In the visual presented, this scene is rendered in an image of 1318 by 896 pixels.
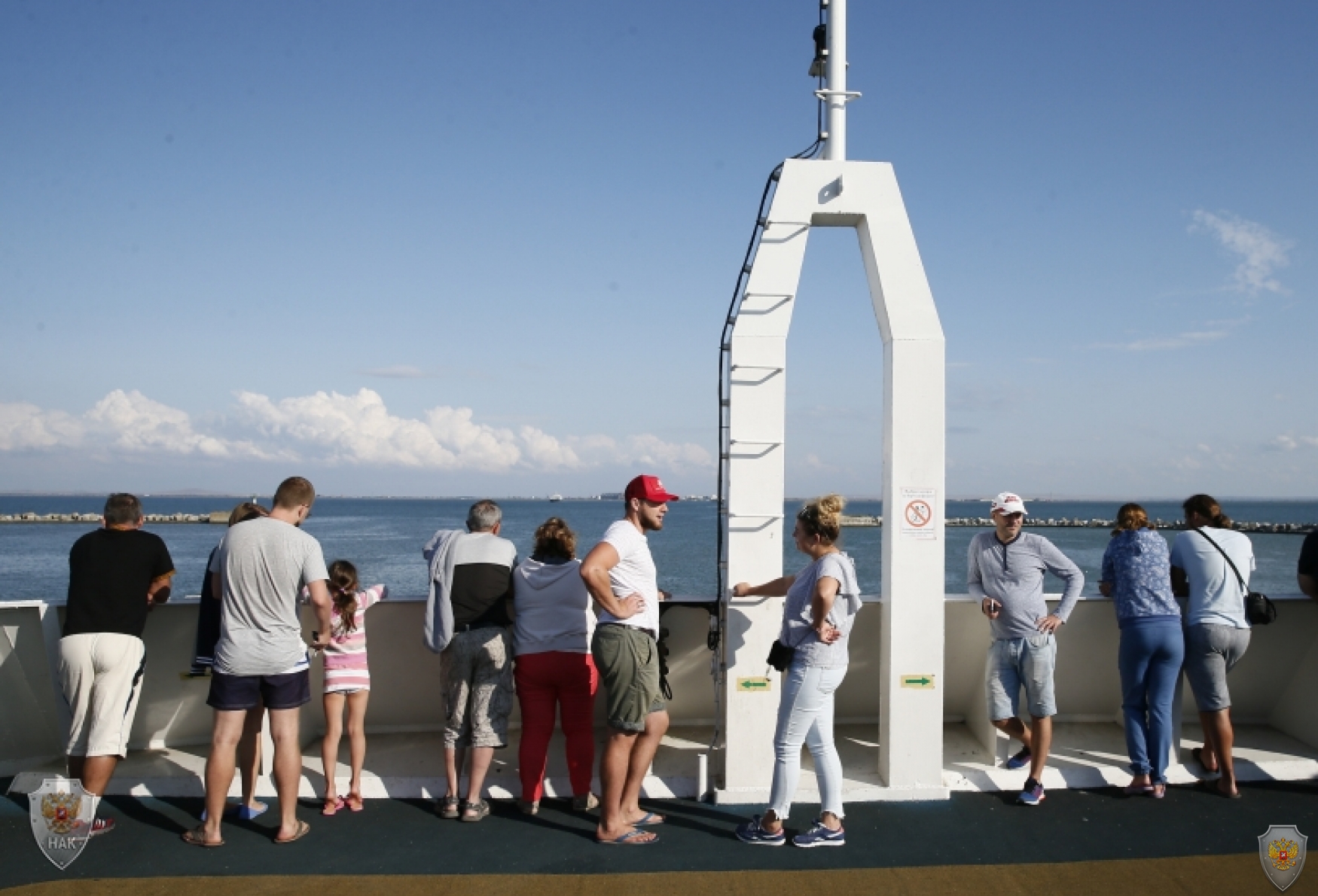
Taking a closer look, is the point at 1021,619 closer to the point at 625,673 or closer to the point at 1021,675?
the point at 1021,675

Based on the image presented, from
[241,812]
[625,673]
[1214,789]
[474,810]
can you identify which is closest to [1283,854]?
[1214,789]

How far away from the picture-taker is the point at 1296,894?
10.5 ft

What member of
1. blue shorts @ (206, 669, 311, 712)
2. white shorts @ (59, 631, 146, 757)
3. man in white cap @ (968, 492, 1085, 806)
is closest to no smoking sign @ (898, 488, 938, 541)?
man in white cap @ (968, 492, 1085, 806)

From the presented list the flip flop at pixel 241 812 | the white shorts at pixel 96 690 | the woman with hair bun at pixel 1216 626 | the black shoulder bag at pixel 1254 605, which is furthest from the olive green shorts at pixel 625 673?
the black shoulder bag at pixel 1254 605

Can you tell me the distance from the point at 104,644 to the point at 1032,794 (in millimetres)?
4464

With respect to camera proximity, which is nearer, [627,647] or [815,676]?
[815,676]

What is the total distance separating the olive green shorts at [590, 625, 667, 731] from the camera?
149 inches

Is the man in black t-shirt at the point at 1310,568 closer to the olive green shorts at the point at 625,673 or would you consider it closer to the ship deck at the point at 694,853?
the ship deck at the point at 694,853

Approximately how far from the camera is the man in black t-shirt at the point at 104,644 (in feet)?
13.2

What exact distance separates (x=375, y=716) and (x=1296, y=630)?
5.71 metres

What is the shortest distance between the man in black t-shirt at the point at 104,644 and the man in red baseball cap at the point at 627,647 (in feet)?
6.98

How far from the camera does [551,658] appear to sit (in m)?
4.07

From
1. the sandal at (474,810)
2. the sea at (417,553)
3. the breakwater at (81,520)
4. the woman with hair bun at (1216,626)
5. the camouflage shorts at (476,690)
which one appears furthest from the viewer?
the breakwater at (81,520)

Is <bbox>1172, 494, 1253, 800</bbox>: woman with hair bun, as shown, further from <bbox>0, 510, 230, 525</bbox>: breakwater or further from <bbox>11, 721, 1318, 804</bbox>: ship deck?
<bbox>0, 510, 230, 525</bbox>: breakwater
